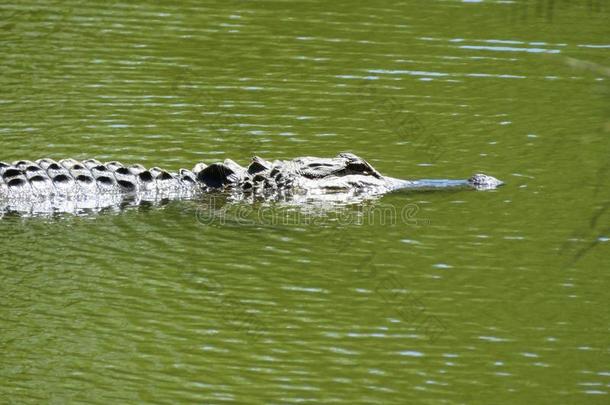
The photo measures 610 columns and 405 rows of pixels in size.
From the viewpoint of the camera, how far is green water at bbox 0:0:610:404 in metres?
8.30

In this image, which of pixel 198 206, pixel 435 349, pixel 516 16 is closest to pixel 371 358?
pixel 435 349

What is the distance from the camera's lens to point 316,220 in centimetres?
1193

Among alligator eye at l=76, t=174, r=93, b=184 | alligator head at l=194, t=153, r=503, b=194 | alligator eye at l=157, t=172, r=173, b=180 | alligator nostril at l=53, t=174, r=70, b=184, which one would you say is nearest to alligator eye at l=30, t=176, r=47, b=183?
alligator nostril at l=53, t=174, r=70, b=184

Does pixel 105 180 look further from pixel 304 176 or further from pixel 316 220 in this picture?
pixel 316 220

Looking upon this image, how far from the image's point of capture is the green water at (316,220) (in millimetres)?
8305

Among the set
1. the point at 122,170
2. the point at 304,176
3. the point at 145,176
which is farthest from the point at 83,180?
the point at 304,176

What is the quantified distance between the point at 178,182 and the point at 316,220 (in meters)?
1.72

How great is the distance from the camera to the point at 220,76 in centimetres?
1647

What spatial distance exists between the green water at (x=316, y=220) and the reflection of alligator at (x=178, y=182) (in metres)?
0.33

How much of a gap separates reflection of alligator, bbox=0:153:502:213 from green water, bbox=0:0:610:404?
0.33 metres

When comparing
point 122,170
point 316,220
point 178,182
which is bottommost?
point 316,220

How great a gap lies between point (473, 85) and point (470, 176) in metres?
3.39

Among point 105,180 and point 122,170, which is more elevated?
point 122,170

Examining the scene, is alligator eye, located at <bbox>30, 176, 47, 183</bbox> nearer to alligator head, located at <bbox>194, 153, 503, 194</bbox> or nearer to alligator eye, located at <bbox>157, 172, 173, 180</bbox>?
alligator eye, located at <bbox>157, 172, 173, 180</bbox>
